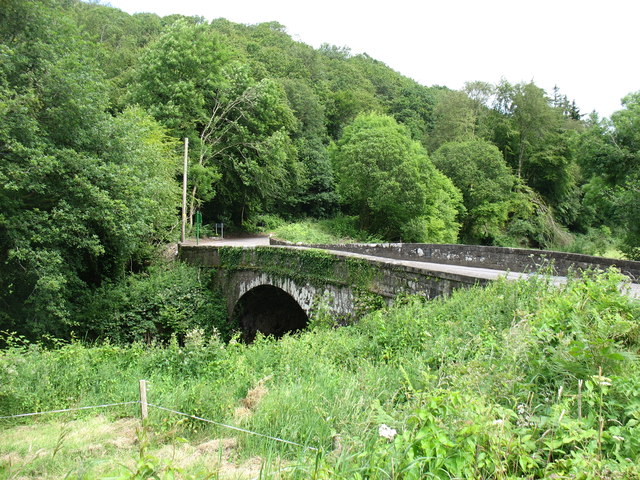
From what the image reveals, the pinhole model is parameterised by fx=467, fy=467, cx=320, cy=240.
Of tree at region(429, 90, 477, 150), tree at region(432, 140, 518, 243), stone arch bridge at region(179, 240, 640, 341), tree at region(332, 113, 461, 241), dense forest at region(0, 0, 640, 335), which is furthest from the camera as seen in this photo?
tree at region(429, 90, 477, 150)

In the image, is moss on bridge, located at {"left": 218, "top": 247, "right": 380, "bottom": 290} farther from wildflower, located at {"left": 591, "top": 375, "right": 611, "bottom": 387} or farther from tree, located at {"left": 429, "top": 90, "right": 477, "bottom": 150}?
tree, located at {"left": 429, "top": 90, "right": 477, "bottom": 150}

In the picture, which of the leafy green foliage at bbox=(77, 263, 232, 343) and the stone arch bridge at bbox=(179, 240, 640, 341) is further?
the leafy green foliage at bbox=(77, 263, 232, 343)

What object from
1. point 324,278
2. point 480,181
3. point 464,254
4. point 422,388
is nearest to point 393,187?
point 480,181

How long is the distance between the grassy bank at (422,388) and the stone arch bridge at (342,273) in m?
0.93

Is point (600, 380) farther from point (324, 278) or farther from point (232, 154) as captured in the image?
point (232, 154)

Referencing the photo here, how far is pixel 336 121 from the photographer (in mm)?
47031

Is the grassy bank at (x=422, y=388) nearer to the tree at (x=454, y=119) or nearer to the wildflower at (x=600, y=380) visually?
the wildflower at (x=600, y=380)

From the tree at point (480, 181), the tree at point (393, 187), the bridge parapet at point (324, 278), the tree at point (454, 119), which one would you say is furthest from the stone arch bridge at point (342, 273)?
the tree at point (454, 119)

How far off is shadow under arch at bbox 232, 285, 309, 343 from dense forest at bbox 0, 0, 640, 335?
1887 millimetres

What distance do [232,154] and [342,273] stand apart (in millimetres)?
20074

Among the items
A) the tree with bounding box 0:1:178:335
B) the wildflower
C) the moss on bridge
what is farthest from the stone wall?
the wildflower

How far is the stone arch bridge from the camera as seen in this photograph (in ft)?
27.8

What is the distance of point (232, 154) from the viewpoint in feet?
93.3

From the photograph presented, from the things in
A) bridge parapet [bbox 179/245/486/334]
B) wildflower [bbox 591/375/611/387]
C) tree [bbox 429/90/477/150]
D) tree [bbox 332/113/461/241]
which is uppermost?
tree [bbox 429/90/477/150]
